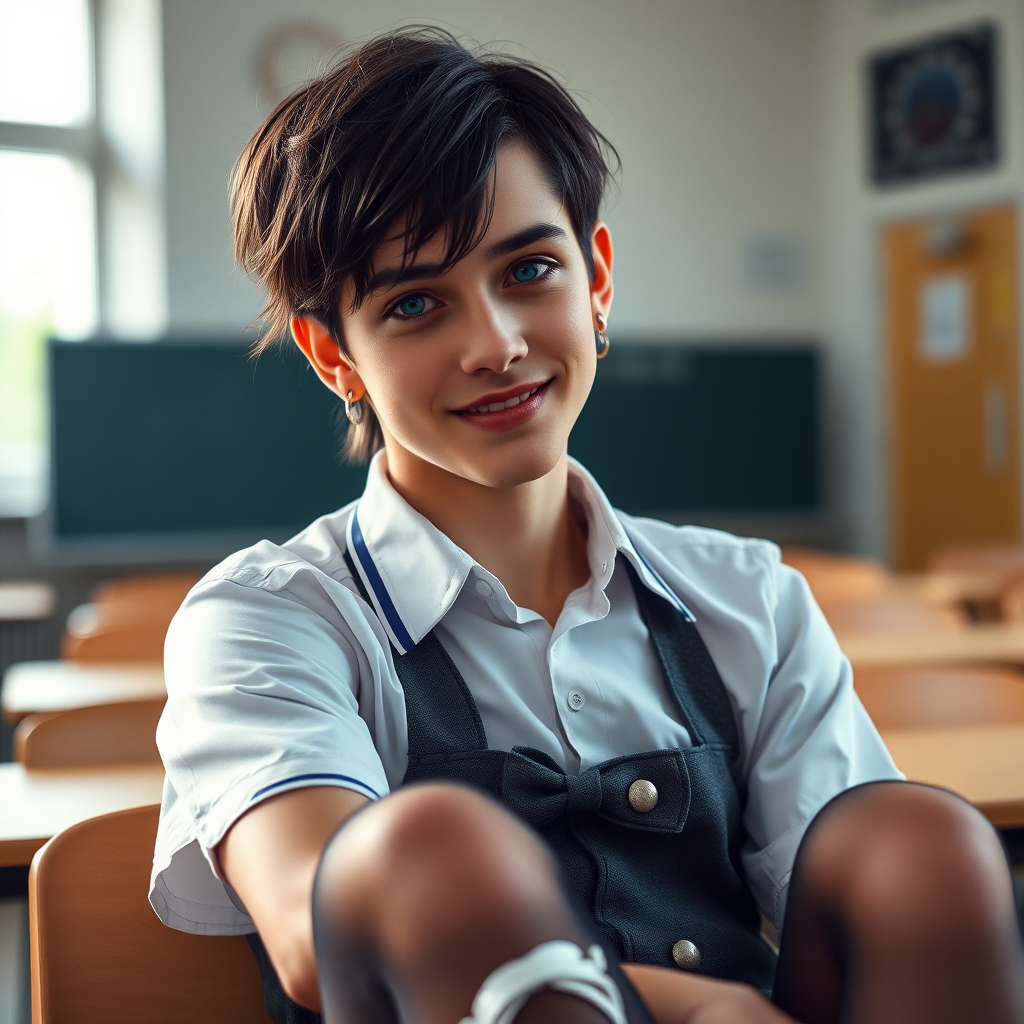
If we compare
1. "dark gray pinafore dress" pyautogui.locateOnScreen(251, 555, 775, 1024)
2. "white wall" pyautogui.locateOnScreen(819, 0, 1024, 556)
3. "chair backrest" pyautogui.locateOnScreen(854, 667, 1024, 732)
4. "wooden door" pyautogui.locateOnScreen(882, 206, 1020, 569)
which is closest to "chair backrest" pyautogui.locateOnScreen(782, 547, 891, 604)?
"chair backrest" pyautogui.locateOnScreen(854, 667, 1024, 732)

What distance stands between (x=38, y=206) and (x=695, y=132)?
3.23m

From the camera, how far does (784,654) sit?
1300 millimetres

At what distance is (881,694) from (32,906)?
141 cm

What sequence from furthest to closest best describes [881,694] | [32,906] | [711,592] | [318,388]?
[318,388] → [881,694] → [711,592] → [32,906]

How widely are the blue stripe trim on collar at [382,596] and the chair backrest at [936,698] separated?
1139mm

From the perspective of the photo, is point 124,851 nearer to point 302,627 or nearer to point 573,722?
point 302,627

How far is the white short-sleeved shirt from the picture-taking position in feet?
3.29

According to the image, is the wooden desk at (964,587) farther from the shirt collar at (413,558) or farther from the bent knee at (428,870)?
the bent knee at (428,870)

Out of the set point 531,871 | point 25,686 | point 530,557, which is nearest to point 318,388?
point 25,686

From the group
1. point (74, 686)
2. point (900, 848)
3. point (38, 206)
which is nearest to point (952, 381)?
point (38, 206)

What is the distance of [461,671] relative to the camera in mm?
1164

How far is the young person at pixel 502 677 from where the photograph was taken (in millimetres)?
833

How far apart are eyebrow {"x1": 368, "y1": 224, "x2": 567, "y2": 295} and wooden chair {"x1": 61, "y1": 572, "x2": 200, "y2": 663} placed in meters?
0.95

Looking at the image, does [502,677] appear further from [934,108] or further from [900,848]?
[934,108]
